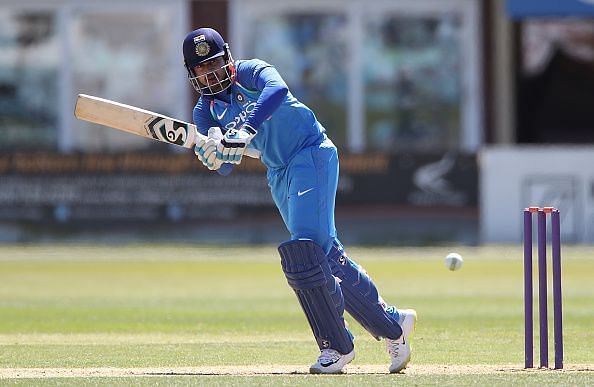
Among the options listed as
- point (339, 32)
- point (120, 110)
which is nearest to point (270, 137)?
point (120, 110)

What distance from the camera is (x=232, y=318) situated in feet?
34.2

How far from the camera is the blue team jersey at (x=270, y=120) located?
679cm

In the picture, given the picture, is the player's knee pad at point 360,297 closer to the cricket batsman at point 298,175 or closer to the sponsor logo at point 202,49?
the cricket batsman at point 298,175

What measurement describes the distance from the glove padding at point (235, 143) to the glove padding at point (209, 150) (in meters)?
0.04

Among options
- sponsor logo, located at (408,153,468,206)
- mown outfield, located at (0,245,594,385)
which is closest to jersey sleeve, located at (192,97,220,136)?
mown outfield, located at (0,245,594,385)

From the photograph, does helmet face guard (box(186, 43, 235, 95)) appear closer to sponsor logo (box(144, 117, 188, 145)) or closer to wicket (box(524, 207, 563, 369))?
sponsor logo (box(144, 117, 188, 145))

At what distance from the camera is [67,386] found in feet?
20.4

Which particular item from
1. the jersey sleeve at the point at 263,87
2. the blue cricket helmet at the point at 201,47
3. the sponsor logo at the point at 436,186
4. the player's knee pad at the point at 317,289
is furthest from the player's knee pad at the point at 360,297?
the sponsor logo at the point at 436,186

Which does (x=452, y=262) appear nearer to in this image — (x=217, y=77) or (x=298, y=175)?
(x=298, y=175)

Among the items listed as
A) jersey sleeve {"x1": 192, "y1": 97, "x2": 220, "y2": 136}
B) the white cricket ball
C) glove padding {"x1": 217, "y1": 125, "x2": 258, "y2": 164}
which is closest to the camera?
glove padding {"x1": 217, "y1": 125, "x2": 258, "y2": 164}

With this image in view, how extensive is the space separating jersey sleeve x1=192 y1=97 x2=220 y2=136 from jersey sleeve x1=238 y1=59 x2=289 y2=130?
0.29 metres

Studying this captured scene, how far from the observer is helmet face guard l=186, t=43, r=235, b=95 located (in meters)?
6.76

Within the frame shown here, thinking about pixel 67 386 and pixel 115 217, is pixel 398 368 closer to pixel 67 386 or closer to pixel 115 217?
pixel 67 386

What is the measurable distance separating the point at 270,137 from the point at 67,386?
5.18 feet
